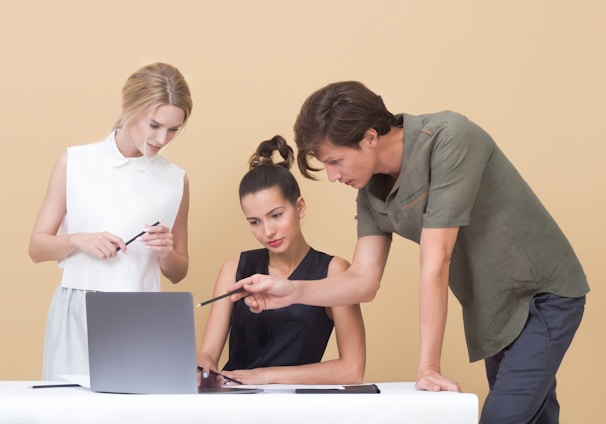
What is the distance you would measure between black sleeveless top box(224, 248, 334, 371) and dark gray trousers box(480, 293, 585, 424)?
511 millimetres

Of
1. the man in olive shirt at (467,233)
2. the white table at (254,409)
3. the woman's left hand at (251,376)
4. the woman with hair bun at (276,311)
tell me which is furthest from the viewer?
the woman with hair bun at (276,311)

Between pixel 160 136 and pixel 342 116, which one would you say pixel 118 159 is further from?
pixel 342 116

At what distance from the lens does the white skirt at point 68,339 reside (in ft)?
6.59

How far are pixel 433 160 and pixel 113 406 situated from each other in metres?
0.74

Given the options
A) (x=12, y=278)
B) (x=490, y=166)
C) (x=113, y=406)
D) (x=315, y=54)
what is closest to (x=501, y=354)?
(x=490, y=166)

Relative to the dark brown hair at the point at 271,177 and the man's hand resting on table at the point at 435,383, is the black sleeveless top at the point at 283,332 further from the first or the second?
the man's hand resting on table at the point at 435,383

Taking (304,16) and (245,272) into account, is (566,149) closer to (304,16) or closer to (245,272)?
(304,16)

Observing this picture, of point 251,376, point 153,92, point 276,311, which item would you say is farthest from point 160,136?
point 251,376

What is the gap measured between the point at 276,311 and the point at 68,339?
50 centimetres

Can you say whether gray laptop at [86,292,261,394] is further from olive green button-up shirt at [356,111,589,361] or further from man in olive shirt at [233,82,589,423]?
olive green button-up shirt at [356,111,589,361]

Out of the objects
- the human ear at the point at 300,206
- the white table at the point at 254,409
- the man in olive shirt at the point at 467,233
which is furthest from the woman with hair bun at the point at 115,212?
the white table at the point at 254,409

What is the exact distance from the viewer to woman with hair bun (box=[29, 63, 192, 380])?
2.02m

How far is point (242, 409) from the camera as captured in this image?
1.31 metres

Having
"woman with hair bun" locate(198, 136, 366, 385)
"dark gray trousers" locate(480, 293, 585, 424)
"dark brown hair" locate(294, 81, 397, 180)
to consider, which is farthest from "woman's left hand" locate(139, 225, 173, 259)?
"dark gray trousers" locate(480, 293, 585, 424)
